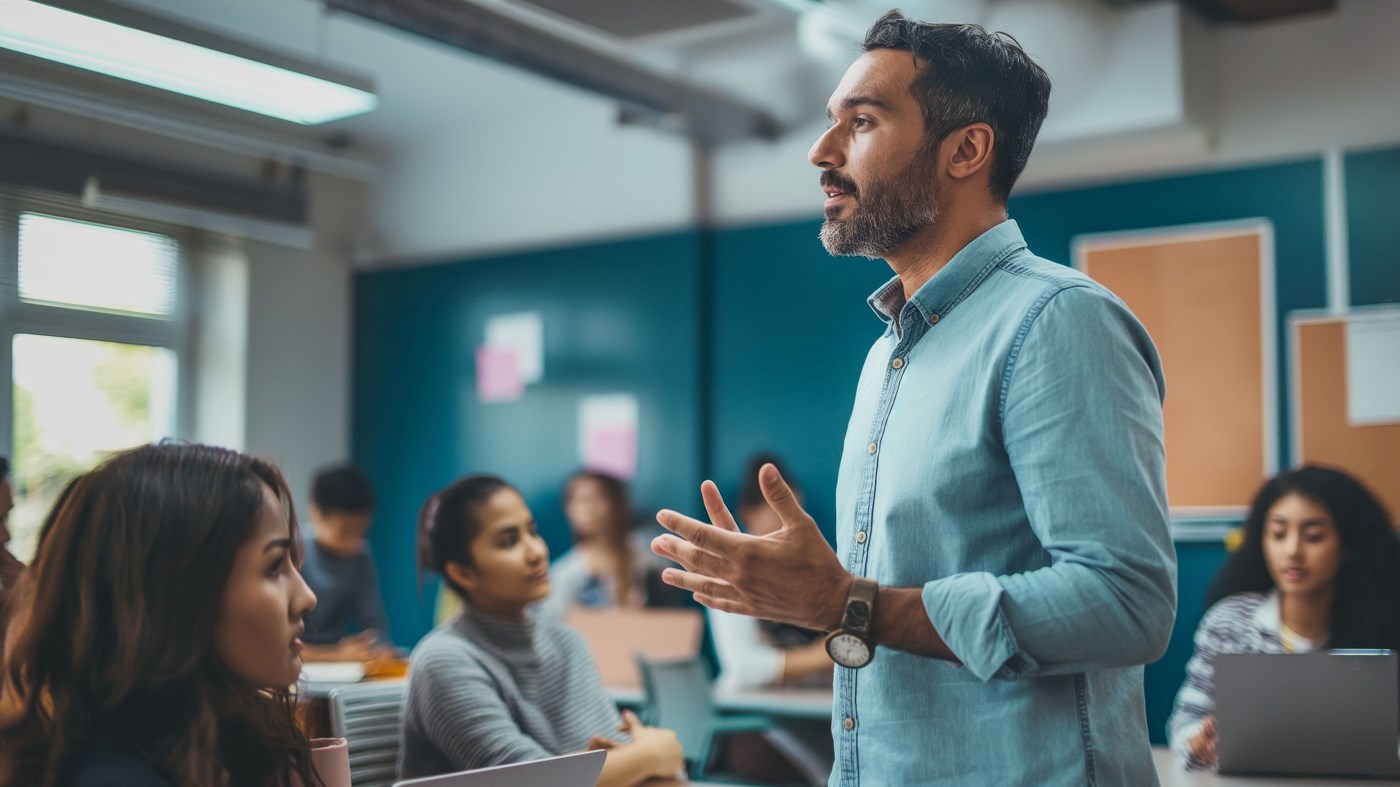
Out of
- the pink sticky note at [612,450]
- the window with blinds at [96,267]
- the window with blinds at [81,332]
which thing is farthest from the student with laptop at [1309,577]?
the window with blinds at [96,267]

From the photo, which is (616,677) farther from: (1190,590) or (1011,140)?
(1011,140)

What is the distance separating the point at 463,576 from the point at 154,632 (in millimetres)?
1475

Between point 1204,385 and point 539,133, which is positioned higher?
point 539,133

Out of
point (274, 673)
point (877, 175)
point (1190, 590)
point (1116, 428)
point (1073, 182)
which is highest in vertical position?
point (1073, 182)

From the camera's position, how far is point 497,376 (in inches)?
277

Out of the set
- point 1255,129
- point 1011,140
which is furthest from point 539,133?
point 1011,140

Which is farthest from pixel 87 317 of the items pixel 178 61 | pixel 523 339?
pixel 178 61

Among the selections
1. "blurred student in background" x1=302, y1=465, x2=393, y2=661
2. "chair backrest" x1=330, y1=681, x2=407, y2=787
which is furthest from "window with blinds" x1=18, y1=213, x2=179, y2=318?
"chair backrest" x1=330, y1=681, x2=407, y2=787

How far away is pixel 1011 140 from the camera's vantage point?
1.61 metres

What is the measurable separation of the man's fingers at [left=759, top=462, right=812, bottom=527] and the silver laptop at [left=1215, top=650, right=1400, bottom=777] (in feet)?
4.56

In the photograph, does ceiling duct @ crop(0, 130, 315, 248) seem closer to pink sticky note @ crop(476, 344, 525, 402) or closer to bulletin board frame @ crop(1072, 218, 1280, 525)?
pink sticky note @ crop(476, 344, 525, 402)

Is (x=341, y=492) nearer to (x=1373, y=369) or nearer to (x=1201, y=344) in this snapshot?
(x=1201, y=344)

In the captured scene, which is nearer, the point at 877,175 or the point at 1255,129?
the point at 877,175

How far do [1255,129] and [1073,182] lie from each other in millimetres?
710
